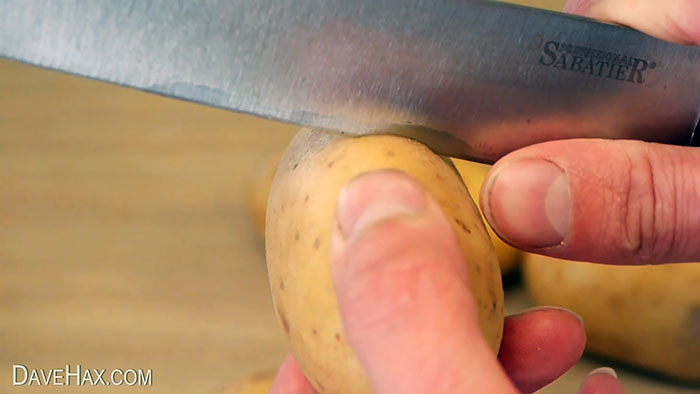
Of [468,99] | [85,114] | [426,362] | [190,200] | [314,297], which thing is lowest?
[426,362]

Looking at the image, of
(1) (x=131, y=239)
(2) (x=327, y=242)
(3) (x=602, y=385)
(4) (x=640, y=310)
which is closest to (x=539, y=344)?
(3) (x=602, y=385)

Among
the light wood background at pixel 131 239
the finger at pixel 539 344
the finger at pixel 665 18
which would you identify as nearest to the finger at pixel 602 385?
the finger at pixel 539 344

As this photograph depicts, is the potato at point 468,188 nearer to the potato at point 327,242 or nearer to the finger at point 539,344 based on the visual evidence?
the finger at point 539,344

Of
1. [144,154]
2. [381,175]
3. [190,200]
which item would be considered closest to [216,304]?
[190,200]

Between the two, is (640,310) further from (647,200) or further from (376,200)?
(376,200)

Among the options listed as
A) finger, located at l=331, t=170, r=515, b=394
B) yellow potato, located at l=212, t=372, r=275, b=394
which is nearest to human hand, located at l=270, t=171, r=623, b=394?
finger, located at l=331, t=170, r=515, b=394

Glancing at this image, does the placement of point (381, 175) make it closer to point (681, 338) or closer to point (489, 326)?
point (489, 326)
